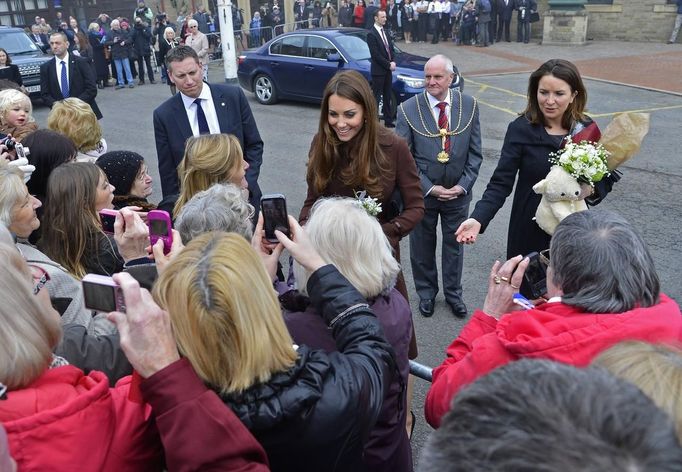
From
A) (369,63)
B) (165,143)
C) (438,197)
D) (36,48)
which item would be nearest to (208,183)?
(165,143)

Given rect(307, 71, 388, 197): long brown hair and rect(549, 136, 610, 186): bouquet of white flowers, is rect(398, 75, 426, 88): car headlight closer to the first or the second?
rect(307, 71, 388, 197): long brown hair

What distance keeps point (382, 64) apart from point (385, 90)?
0.50 meters

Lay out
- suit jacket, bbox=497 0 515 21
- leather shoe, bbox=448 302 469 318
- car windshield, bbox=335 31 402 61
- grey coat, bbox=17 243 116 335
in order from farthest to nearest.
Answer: suit jacket, bbox=497 0 515 21, car windshield, bbox=335 31 402 61, leather shoe, bbox=448 302 469 318, grey coat, bbox=17 243 116 335

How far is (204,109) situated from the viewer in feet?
15.5

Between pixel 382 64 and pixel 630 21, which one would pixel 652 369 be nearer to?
pixel 382 64

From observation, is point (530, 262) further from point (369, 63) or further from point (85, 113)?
point (369, 63)

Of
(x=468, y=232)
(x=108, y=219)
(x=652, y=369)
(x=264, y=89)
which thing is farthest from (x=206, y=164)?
(x=264, y=89)

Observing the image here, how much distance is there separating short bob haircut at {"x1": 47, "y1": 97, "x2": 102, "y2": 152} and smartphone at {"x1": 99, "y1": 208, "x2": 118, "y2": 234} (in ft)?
6.43

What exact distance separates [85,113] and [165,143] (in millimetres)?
714

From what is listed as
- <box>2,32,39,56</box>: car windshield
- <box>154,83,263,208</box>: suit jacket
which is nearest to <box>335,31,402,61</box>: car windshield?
<box>154,83,263,208</box>: suit jacket

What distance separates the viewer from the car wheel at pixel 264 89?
43.2 ft

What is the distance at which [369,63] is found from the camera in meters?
11.7

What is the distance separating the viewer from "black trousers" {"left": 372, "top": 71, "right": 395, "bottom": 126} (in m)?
10.8

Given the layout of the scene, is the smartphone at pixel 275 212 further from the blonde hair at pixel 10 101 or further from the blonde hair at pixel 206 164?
the blonde hair at pixel 10 101
